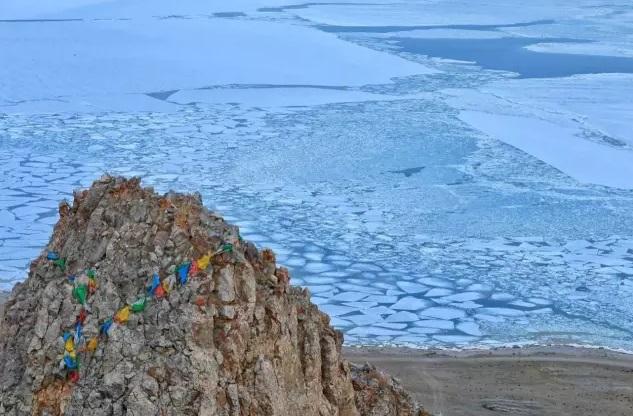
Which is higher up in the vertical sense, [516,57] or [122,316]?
[122,316]

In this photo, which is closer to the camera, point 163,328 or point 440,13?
point 163,328

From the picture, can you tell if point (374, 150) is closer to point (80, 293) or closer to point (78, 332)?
point (80, 293)

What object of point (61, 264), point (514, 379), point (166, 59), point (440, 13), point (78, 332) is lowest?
point (514, 379)

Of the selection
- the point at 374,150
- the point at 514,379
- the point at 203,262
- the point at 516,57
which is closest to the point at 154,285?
the point at 203,262

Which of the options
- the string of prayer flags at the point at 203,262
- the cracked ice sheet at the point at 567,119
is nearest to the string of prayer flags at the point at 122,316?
the string of prayer flags at the point at 203,262

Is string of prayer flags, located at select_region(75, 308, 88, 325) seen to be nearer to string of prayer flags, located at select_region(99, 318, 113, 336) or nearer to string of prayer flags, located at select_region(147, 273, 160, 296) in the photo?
string of prayer flags, located at select_region(99, 318, 113, 336)

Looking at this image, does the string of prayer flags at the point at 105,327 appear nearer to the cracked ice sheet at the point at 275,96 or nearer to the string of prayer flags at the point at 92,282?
the string of prayer flags at the point at 92,282

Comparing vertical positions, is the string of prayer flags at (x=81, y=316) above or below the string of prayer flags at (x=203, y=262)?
below

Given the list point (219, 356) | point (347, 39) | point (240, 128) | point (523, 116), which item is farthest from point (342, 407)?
point (347, 39)

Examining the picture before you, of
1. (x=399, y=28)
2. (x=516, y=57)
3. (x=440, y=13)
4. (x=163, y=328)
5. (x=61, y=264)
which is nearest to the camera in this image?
(x=163, y=328)
